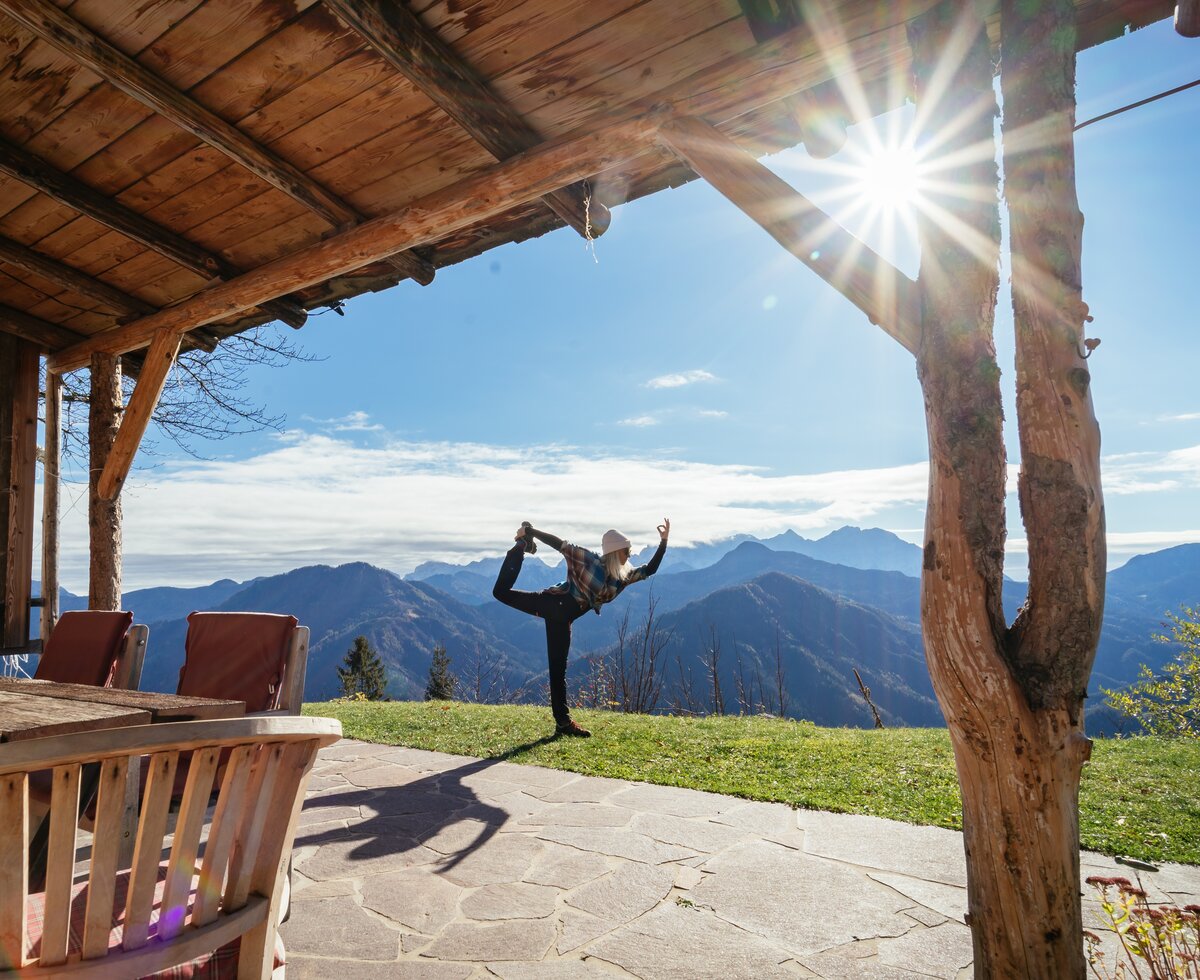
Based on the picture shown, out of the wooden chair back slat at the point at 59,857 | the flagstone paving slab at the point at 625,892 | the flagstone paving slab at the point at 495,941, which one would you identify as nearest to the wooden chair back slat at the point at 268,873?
the wooden chair back slat at the point at 59,857

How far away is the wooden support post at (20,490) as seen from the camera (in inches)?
242

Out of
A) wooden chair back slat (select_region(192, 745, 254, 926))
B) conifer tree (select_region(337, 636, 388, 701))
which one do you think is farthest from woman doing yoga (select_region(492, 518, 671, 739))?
conifer tree (select_region(337, 636, 388, 701))

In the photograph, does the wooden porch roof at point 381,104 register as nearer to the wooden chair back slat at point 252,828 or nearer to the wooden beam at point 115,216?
the wooden beam at point 115,216

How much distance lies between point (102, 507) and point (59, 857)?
18.0 ft

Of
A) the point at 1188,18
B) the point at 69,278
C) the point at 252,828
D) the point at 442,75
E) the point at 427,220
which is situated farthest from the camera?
the point at 69,278

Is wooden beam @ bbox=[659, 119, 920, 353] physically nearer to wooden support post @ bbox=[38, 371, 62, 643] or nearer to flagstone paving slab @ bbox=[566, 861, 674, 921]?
flagstone paving slab @ bbox=[566, 861, 674, 921]

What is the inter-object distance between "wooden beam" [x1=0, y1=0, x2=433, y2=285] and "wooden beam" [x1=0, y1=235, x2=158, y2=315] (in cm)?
221

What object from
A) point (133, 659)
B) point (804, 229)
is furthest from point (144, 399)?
point (804, 229)

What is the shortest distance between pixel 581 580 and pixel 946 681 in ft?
12.6

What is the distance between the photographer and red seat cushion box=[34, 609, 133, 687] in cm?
312

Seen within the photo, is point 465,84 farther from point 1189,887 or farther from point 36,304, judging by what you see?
point 36,304

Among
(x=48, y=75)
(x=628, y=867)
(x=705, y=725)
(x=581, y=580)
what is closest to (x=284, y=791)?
(x=628, y=867)

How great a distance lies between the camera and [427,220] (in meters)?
3.89

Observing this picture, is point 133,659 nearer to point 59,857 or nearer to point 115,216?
point 59,857
